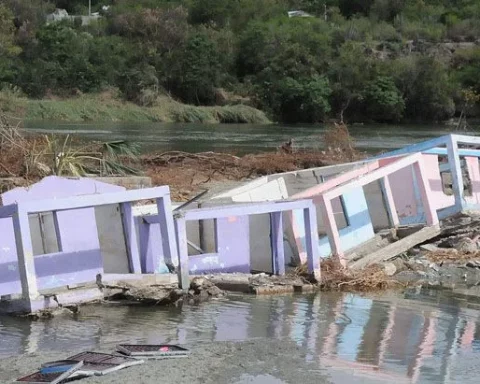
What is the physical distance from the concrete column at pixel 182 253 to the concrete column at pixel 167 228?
84 millimetres

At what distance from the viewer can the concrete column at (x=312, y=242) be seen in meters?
13.2

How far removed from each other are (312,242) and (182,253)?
6.94 feet

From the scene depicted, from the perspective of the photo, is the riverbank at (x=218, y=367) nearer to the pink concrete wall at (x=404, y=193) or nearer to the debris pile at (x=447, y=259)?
the debris pile at (x=447, y=259)

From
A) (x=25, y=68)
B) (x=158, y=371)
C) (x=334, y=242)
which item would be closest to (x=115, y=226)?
(x=334, y=242)

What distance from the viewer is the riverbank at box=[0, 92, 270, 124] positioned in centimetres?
6956

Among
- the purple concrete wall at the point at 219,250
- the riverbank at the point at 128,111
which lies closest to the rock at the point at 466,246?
the purple concrete wall at the point at 219,250

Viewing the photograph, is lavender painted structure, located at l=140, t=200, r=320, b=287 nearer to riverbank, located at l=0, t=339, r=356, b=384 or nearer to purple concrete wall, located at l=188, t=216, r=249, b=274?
purple concrete wall, located at l=188, t=216, r=249, b=274

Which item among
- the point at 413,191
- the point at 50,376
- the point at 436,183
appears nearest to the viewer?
the point at 50,376

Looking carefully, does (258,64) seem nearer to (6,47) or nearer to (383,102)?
(383,102)

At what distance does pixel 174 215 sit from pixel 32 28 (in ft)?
289

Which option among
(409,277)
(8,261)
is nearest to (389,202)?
(409,277)

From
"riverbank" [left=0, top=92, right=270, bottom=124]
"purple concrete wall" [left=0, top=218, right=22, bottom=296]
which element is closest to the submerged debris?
"purple concrete wall" [left=0, top=218, right=22, bottom=296]

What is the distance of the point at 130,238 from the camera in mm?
12531

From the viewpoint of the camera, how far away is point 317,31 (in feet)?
376
